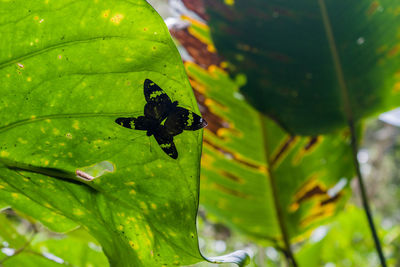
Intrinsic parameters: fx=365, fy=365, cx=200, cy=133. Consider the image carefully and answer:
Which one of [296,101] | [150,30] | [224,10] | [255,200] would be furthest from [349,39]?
A: [150,30]

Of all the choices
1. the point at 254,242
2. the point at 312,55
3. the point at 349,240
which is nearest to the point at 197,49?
the point at 312,55

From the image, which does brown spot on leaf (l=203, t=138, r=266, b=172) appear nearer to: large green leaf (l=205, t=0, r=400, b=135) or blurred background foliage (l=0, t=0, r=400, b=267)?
blurred background foliage (l=0, t=0, r=400, b=267)

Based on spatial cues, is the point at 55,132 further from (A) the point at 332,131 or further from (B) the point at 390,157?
(B) the point at 390,157

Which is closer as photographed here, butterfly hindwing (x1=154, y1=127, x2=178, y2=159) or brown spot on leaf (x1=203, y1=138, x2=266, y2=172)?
butterfly hindwing (x1=154, y1=127, x2=178, y2=159)

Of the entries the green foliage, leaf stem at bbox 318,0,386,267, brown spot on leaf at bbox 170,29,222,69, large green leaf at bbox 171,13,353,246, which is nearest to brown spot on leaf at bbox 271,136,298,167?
large green leaf at bbox 171,13,353,246

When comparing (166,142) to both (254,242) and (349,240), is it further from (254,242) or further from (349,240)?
(349,240)

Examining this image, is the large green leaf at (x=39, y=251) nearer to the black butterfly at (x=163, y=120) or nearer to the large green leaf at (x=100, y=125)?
the large green leaf at (x=100, y=125)

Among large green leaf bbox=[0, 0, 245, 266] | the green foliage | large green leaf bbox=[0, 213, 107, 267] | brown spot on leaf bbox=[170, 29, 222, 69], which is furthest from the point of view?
the green foliage
